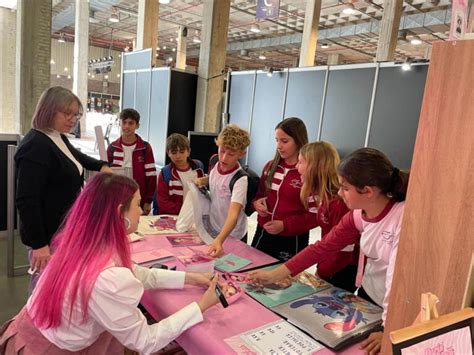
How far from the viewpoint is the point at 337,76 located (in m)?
4.71

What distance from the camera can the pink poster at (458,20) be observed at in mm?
741

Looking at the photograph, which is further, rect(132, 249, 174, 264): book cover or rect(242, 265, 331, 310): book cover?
rect(132, 249, 174, 264): book cover

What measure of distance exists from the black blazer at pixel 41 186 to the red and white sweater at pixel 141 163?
1284 mm

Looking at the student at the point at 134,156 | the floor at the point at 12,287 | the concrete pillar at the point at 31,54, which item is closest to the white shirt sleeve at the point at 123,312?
the floor at the point at 12,287

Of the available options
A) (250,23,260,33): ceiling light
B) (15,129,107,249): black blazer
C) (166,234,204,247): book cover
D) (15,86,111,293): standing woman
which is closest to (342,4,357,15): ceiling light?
(250,23,260,33): ceiling light

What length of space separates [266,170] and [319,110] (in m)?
2.99

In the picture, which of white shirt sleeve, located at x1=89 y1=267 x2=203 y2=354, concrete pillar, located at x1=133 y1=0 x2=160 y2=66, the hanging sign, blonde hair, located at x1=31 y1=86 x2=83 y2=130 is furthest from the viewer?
concrete pillar, located at x1=133 y1=0 x2=160 y2=66

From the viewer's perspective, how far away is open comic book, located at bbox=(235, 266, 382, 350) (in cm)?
121

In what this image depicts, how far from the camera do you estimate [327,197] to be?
6.17ft

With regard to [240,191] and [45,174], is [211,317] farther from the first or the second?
[45,174]

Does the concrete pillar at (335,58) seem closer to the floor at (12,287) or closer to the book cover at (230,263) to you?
the floor at (12,287)

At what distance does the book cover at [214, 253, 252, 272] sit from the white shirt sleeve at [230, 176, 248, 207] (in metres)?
0.33

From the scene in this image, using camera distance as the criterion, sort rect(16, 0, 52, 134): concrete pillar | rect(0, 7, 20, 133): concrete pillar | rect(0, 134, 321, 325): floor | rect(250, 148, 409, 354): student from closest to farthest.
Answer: rect(250, 148, 409, 354): student → rect(0, 134, 321, 325): floor → rect(16, 0, 52, 134): concrete pillar → rect(0, 7, 20, 133): concrete pillar

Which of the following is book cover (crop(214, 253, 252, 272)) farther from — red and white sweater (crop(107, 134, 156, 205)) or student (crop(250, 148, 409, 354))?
red and white sweater (crop(107, 134, 156, 205))
